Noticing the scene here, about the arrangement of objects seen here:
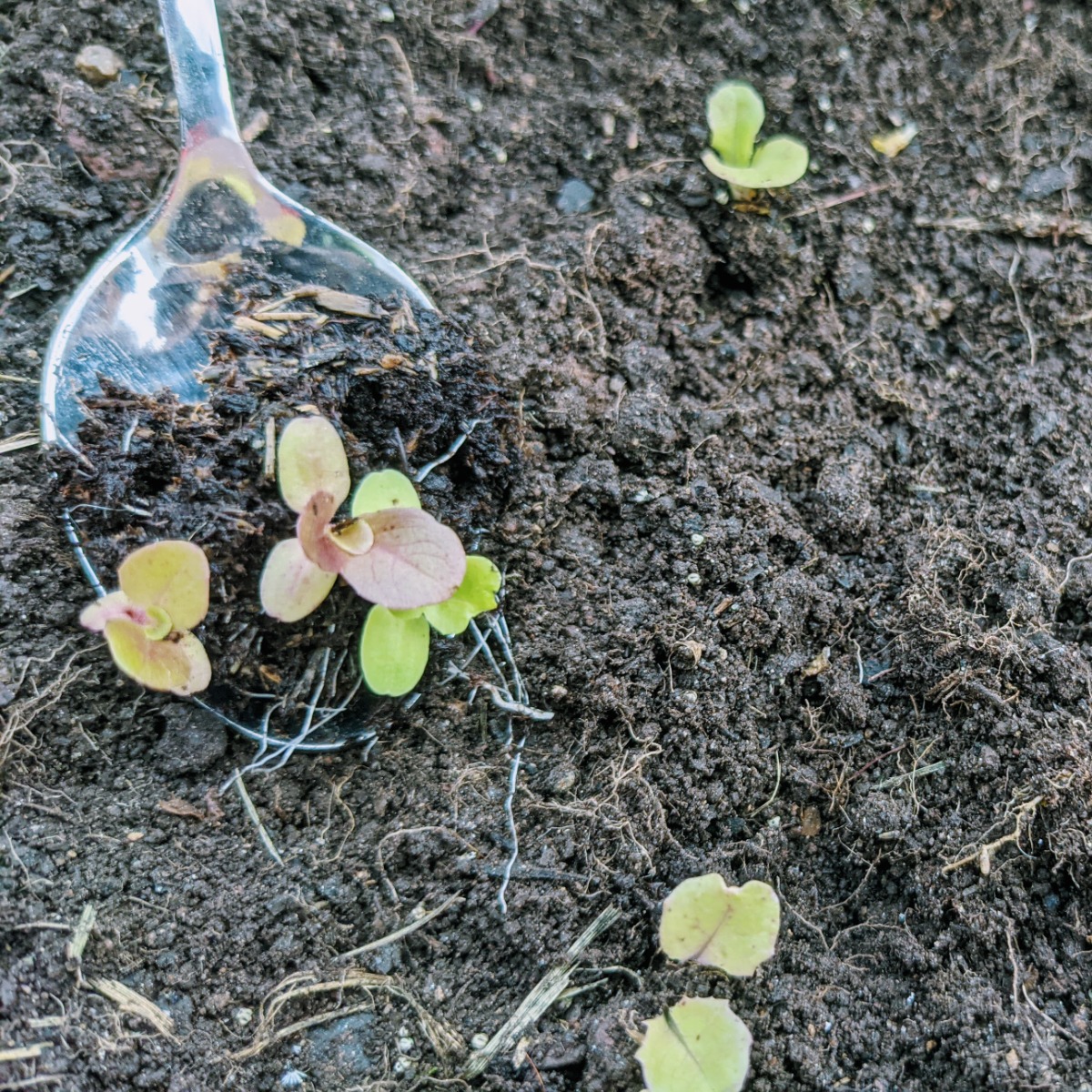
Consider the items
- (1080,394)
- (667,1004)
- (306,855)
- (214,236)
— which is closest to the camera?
(667,1004)

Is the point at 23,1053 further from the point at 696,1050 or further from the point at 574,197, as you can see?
the point at 574,197

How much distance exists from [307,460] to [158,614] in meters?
0.23

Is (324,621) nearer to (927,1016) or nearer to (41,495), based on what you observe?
(41,495)

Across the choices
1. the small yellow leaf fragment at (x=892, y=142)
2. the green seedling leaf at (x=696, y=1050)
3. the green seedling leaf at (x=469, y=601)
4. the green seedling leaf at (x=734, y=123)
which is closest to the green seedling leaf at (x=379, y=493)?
the green seedling leaf at (x=469, y=601)

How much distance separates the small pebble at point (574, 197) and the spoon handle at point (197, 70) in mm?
473

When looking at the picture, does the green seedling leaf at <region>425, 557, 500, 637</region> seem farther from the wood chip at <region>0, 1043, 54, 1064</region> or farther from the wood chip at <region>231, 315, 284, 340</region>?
the wood chip at <region>0, 1043, 54, 1064</region>

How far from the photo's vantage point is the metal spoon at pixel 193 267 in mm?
1135

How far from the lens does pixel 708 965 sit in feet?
3.19

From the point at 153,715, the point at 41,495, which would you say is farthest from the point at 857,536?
the point at 41,495

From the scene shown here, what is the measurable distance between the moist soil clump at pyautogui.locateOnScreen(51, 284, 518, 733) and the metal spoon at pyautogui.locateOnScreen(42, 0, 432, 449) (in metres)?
0.04

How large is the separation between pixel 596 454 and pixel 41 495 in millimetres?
713

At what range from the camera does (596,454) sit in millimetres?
1243

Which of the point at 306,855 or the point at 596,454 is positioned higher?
the point at 596,454

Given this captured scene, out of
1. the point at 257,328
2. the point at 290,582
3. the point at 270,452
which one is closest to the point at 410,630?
the point at 290,582
